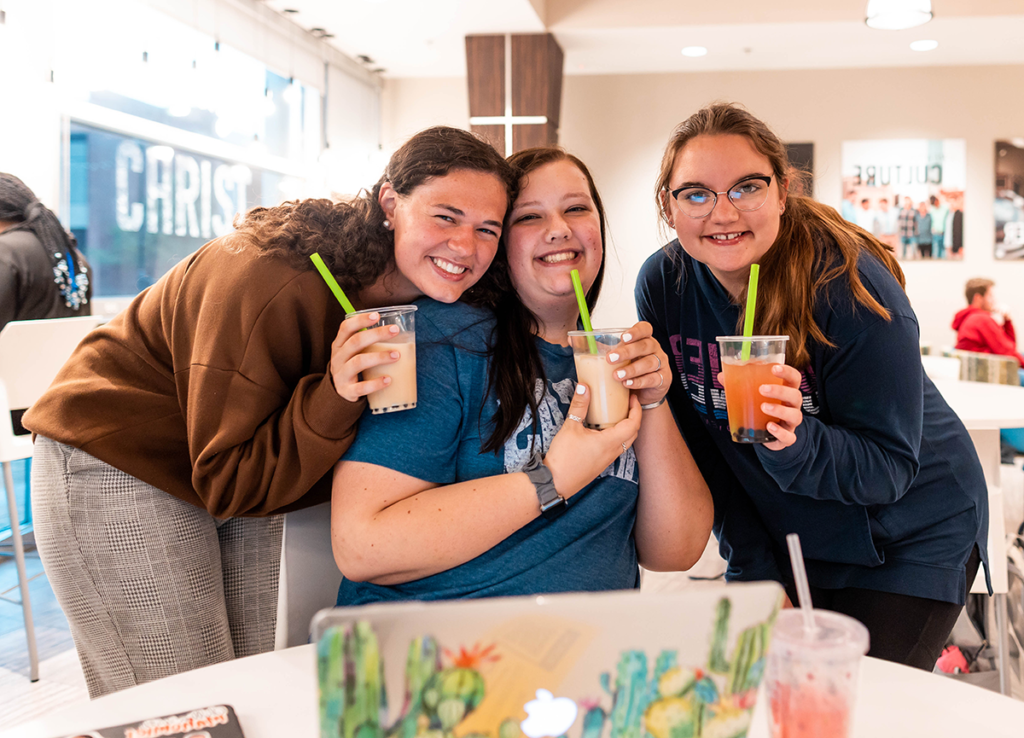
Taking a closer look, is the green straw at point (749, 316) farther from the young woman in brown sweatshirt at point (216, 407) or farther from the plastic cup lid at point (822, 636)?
the plastic cup lid at point (822, 636)

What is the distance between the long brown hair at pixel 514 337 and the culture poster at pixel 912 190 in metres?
6.49

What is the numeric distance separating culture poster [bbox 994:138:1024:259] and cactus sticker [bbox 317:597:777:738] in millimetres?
7973

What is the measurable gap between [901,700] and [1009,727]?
3.8 inches

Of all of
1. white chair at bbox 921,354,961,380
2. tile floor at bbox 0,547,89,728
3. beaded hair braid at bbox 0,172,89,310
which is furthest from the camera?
white chair at bbox 921,354,961,380

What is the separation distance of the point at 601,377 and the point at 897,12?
13.7 feet

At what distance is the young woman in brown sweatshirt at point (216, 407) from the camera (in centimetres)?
127

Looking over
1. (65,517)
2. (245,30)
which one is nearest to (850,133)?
(245,30)

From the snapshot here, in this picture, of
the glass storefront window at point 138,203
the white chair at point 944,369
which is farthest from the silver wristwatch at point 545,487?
the glass storefront window at point 138,203

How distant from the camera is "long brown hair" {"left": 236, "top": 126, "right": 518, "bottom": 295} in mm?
1357

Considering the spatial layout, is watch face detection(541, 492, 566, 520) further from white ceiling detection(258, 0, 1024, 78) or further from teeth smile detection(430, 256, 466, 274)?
white ceiling detection(258, 0, 1024, 78)

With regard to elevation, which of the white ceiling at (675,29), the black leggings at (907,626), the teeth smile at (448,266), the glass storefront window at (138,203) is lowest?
the black leggings at (907,626)

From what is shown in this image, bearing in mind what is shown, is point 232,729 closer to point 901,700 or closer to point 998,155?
point 901,700

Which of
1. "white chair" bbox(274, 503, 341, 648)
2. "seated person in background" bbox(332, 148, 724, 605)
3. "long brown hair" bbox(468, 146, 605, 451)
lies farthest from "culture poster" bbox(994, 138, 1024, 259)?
"white chair" bbox(274, 503, 341, 648)

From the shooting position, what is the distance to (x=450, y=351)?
1.29 m
